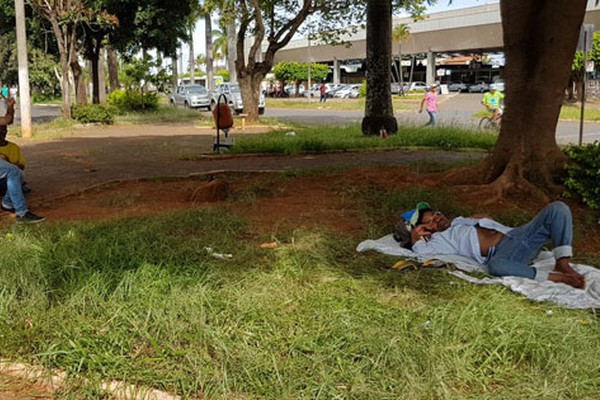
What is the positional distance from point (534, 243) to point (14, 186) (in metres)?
5.27

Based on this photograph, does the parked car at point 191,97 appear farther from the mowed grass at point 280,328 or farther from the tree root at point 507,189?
the mowed grass at point 280,328

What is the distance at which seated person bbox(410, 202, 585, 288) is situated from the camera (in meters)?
4.60

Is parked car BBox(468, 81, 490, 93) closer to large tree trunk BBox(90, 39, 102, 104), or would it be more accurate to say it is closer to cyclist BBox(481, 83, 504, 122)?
large tree trunk BBox(90, 39, 102, 104)

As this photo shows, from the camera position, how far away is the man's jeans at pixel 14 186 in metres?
6.80

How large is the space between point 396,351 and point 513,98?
5358mm

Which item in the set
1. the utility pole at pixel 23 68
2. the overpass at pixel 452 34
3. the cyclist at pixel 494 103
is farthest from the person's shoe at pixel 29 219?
the overpass at pixel 452 34

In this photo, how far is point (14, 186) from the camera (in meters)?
6.87

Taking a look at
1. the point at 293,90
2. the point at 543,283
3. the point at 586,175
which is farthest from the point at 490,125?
the point at 293,90

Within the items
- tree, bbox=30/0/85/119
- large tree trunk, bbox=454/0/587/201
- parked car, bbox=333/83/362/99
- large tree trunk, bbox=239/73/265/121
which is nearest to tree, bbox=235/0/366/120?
large tree trunk, bbox=239/73/265/121

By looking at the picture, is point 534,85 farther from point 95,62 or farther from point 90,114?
point 95,62

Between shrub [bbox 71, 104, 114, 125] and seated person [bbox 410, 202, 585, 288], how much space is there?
19665mm

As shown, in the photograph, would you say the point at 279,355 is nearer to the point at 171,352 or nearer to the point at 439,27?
the point at 171,352

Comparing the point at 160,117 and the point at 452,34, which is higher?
the point at 452,34

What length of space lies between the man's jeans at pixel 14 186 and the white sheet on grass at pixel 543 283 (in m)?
→ 3.91
